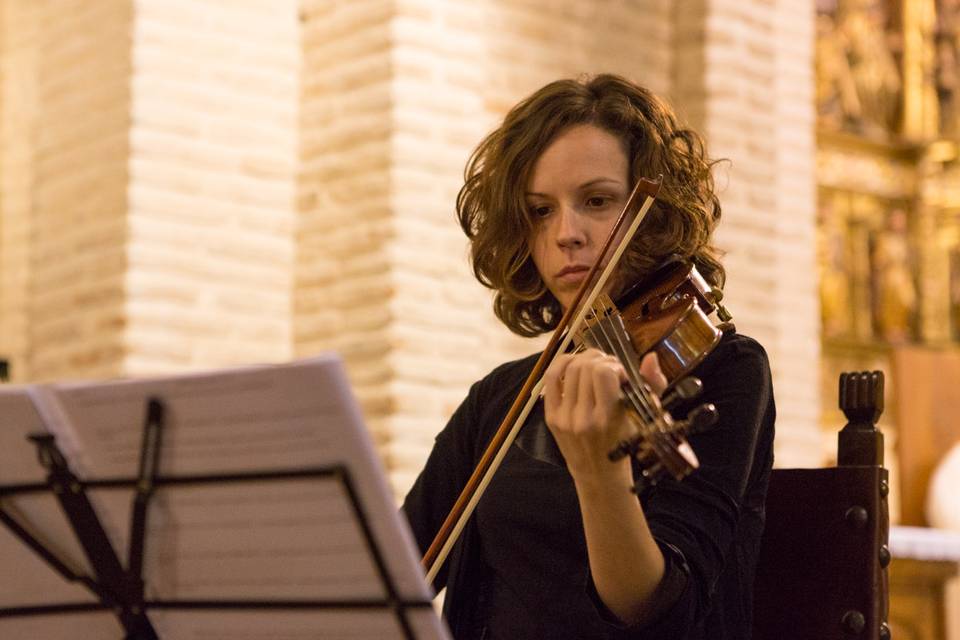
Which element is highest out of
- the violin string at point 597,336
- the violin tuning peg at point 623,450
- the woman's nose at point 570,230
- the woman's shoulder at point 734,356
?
the woman's nose at point 570,230

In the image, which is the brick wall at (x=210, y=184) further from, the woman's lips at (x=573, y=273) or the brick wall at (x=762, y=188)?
the woman's lips at (x=573, y=273)

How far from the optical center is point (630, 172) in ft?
7.23

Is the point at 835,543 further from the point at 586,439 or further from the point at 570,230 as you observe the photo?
the point at 586,439

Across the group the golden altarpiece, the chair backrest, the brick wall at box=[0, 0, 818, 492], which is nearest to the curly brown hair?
the chair backrest

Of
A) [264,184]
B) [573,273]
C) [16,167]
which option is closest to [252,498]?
[573,273]

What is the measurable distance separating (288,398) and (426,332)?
11.2ft

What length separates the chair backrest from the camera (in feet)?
6.98

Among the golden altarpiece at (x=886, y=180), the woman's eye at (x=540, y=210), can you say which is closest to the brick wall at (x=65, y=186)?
the woman's eye at (x=540, y=210)

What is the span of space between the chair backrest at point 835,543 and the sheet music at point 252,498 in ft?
2.68

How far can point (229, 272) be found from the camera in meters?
4.95

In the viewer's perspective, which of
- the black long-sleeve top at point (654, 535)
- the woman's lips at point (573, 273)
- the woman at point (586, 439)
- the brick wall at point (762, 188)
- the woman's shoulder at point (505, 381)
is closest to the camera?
the woman at point (586, 439)

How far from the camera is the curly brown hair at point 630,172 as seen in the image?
2191 mm

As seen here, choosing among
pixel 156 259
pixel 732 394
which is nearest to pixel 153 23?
pixel 156 259

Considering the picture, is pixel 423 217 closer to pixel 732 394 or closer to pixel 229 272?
pixel 229 272
